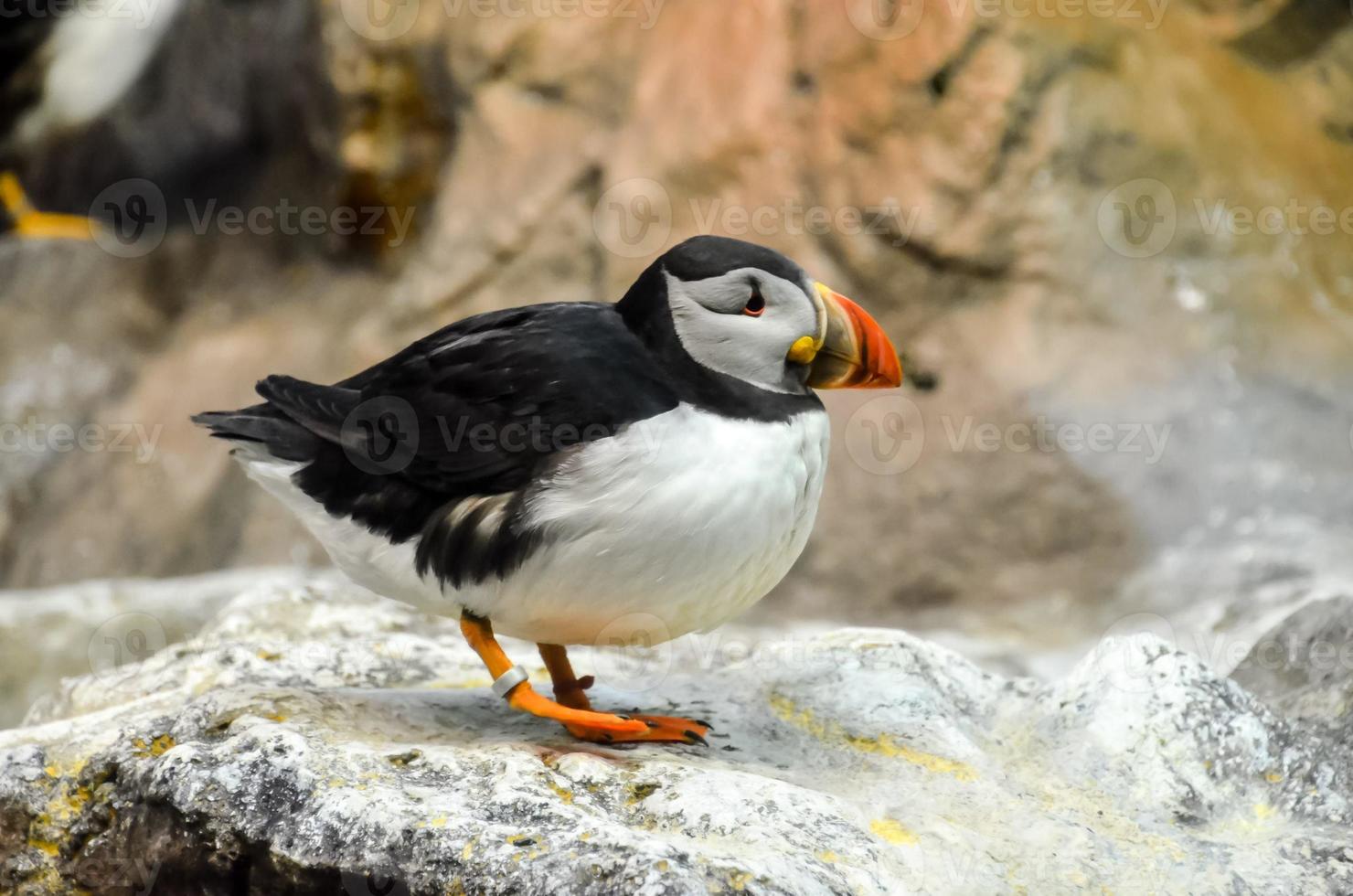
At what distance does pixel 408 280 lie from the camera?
7.91 m

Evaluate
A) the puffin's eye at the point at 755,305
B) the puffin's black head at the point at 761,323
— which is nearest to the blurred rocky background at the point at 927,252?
the puffin's black head at the point at 761,323

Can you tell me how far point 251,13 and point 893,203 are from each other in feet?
13.6

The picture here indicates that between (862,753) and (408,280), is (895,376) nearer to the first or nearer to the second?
(862,753)

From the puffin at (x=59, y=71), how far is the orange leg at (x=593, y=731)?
264 inches

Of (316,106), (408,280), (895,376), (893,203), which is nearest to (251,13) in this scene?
(316,106)


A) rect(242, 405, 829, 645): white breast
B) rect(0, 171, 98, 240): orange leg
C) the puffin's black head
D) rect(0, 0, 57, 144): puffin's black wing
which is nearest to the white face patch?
the puffin's black head

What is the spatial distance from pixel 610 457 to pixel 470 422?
1.15ft

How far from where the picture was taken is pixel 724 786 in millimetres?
2811
